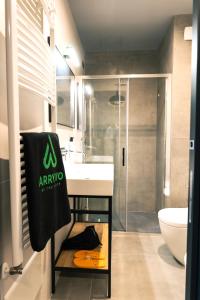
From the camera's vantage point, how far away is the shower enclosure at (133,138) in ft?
10.1

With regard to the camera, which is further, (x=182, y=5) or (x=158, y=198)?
(x=158, y=198)

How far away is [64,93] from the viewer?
2.25m

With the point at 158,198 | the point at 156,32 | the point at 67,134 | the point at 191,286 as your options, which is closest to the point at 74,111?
the point at 67,134

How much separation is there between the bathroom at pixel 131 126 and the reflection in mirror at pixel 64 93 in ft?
0.09

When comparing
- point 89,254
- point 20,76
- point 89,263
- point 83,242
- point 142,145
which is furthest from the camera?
point 142,145

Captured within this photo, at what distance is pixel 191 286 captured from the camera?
794 millimetres

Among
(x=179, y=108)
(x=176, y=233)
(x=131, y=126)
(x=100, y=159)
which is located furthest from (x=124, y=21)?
(x=176, y=233)

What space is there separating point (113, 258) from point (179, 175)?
1.29 meters

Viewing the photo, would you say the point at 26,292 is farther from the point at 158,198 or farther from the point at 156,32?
the point at 156,32

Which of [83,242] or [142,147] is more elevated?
[142,147]

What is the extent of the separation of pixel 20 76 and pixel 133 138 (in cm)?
297

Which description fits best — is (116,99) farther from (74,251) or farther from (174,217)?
(74,251)

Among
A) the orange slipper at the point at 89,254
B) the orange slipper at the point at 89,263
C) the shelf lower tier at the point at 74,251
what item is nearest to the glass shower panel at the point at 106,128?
the shelf lower tier at the point at 74,251

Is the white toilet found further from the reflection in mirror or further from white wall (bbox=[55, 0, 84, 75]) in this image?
white wall (bbox=[55, 0, 84, 75])
